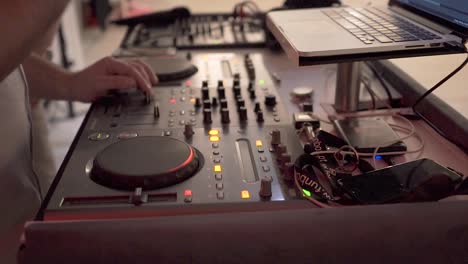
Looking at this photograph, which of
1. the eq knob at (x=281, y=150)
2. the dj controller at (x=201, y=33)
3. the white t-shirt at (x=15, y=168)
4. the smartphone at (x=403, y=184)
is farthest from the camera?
the dj controller at (x=201, y=33)

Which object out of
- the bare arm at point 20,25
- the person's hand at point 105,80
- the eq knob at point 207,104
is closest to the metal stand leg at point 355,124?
the eq knob at point 207,104

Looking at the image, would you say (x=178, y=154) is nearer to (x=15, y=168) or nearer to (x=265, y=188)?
(x=265, y=188)

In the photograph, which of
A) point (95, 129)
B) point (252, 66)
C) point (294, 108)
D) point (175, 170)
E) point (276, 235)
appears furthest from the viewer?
point (252, 66)

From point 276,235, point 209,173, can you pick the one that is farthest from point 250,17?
point 276,235

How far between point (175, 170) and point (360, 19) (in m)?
0.45

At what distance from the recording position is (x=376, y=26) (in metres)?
0.84

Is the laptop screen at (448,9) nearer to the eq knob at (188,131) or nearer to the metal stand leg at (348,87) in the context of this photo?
the metal stand leg at (348,87)

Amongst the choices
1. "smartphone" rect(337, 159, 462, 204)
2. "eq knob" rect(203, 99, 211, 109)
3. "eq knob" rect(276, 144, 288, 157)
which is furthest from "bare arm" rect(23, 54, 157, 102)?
"smartphone" rect(337, 159, 462, 204)

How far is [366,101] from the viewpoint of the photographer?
96 cm

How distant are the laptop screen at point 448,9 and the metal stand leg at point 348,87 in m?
0.14

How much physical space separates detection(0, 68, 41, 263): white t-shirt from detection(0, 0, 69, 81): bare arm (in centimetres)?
21

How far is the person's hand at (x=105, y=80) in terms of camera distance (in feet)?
3.07

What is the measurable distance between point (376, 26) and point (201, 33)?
25.4 inches

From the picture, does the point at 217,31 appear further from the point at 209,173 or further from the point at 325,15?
the point at 209,173
